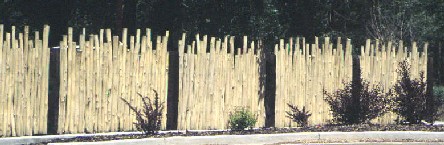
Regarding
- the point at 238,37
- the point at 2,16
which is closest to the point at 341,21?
the point at 238,37

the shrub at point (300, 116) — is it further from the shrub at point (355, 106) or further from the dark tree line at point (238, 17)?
the dark tree line at point (238, 17)

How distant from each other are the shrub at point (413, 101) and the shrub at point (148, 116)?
531 cm

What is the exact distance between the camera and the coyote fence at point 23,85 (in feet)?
39.7

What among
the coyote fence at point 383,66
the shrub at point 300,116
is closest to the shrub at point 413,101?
the coyote fence at point 383,66

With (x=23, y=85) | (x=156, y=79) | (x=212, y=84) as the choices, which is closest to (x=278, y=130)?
(x=212, y=84)

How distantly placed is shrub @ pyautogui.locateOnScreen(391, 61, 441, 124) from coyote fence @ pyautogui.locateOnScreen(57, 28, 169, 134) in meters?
5.23

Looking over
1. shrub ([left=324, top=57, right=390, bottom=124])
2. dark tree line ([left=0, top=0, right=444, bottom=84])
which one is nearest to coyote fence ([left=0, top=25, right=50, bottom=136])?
shrub ([left=324, top=57, right=390, bottom=124])

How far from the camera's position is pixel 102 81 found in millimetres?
12828

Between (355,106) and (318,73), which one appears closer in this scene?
(355,106)

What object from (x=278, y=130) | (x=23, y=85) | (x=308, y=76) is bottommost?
(x=278, y=130)

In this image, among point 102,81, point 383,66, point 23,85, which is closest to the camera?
point 23,85

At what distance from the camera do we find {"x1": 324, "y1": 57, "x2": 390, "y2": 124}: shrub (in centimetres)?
1432

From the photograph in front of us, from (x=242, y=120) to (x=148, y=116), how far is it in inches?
76.1

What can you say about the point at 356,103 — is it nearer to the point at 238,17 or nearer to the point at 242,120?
the point at 242,120
